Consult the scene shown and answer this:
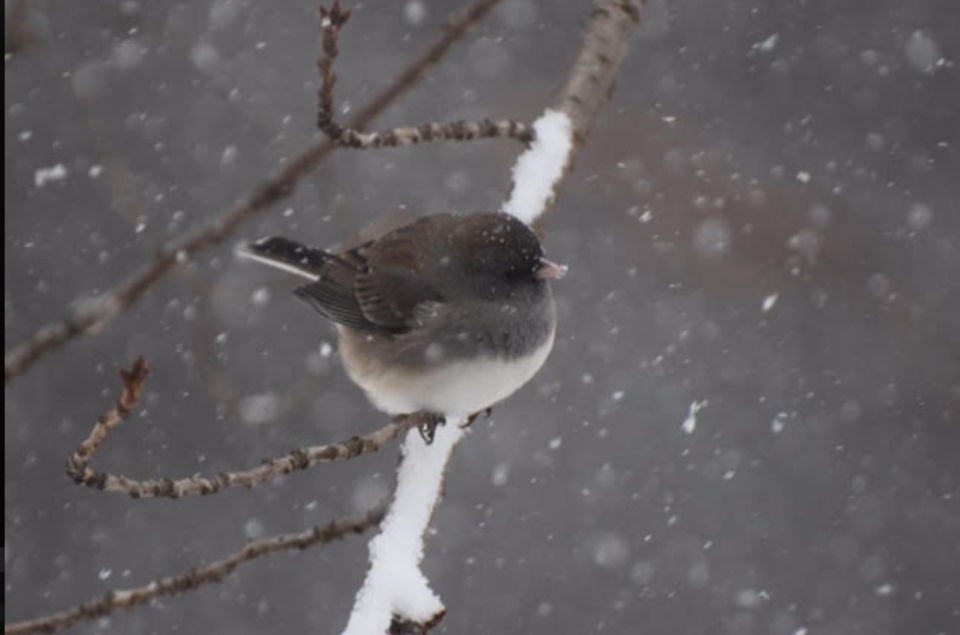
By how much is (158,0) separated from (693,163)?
12.0ft

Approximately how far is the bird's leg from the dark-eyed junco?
2cm

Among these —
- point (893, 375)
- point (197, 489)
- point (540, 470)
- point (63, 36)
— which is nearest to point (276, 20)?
point (63, 36)

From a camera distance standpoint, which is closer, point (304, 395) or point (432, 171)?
point (304, 395)

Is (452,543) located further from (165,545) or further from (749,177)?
(749,177)

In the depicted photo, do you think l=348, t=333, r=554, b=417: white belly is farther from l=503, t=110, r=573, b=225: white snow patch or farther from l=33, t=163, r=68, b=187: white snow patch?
l=33, t=163, r=68, b=187: white snow patch

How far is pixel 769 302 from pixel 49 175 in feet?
15.2

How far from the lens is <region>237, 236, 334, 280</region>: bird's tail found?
2703 mm

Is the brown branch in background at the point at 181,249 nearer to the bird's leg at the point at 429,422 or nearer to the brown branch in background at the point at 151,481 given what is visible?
the brown branch in background at the point at 151,481

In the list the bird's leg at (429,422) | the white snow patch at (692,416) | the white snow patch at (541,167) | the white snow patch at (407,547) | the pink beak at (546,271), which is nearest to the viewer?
the white snow patch at (407,547)

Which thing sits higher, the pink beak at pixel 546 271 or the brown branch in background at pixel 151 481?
the pink beak at pixel 546 271

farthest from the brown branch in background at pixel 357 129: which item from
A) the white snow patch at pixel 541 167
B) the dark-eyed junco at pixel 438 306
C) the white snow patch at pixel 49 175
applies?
the white snow patch at pixel 49 175

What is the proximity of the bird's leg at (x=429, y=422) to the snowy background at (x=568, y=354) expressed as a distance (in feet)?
13.4

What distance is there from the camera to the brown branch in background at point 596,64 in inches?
109

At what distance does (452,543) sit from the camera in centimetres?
687
